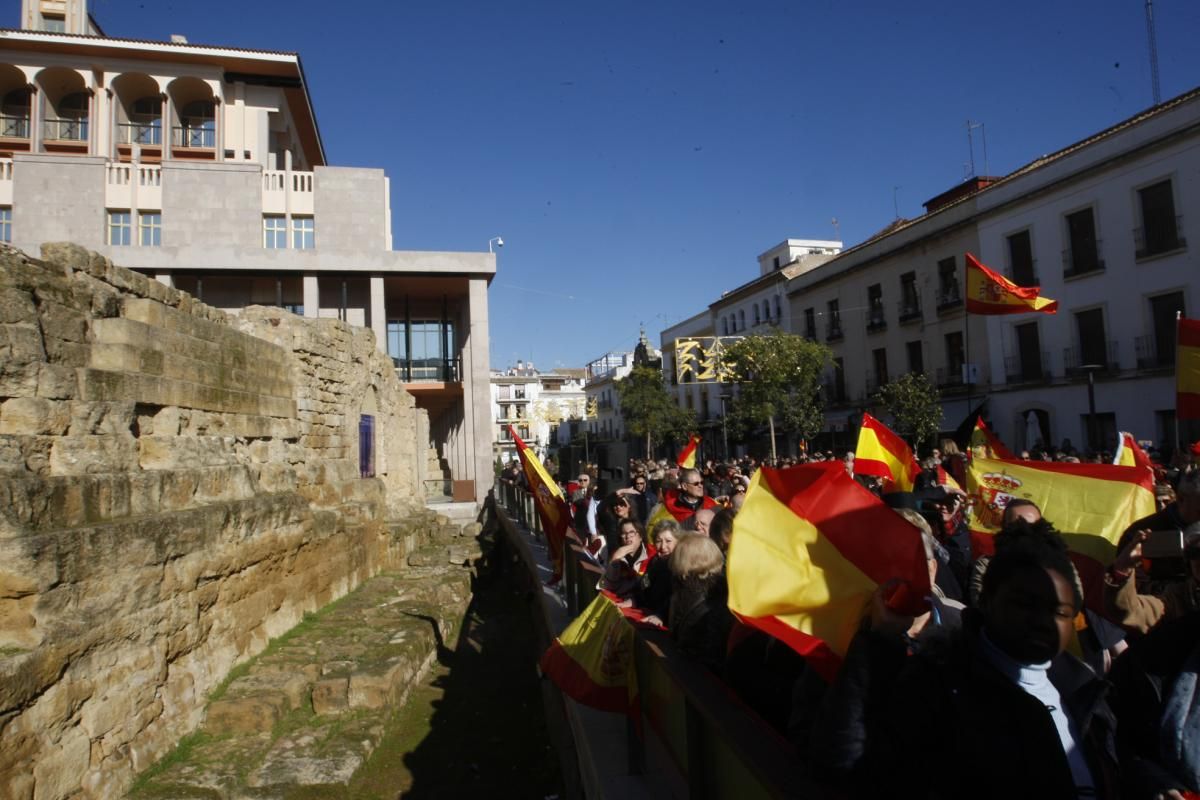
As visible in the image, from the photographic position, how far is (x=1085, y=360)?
73.8ft

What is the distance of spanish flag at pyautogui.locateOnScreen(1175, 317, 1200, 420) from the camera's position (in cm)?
730

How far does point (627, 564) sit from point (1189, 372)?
6.04 metres

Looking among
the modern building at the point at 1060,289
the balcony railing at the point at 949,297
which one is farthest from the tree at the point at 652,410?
the balcony railing at the point at 949,297

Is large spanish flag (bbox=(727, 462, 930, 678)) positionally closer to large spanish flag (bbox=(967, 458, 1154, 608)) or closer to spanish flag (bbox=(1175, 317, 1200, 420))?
large spanish flag (bbox=(967, 458, 1154, 608))

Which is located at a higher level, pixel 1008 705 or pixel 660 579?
pixel 1008 705

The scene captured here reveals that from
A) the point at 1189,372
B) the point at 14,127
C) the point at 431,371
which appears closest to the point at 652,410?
the point at 431,371

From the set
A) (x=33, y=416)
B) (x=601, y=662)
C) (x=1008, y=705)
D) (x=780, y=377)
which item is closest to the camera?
(x=1008, y=705)

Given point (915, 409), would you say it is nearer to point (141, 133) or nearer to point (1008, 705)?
point (1008, 705)

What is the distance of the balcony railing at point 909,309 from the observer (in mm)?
28391

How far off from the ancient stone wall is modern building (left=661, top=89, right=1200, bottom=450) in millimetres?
15049

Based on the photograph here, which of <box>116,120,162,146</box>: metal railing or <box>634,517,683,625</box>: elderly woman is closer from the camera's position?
<box>634,517,683,625</box>: elderly woman

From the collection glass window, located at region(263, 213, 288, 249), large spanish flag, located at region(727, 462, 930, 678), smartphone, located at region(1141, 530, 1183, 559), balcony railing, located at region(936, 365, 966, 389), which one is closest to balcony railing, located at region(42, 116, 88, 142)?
glass window, located at region(263, 213, 288, 249)

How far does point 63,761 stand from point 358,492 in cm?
755

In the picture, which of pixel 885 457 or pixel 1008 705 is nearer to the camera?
pixel 1008 705
